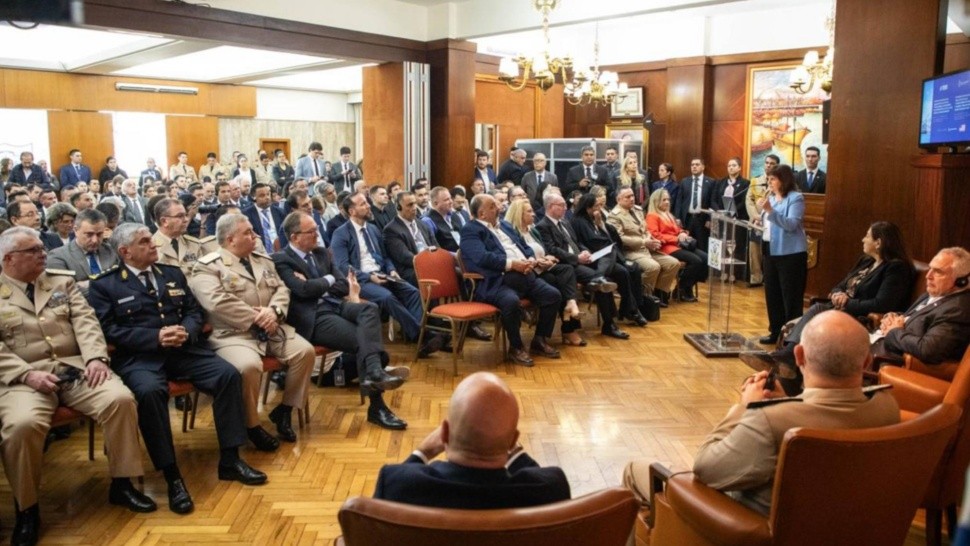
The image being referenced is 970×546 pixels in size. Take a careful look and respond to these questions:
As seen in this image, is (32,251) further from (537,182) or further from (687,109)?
(687,109)

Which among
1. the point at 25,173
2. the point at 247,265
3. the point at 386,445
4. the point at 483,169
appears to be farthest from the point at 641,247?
the point at 25,173

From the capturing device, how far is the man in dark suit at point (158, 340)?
3.55 metres

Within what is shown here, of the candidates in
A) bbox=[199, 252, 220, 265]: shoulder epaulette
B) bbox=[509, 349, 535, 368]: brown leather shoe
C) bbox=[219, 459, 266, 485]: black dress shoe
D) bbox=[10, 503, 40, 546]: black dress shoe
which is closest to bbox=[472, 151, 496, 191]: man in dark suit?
bbox=[509, 349, 535, 368]: brown leather shoe

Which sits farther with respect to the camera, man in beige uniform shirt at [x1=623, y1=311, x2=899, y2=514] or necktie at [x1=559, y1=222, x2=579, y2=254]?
necktie at [x1=559, y1=222, x2=579, y2=254]

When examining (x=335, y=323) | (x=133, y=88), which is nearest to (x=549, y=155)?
(x=335, y=323)

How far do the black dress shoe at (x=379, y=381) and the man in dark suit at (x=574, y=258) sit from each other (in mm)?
2486

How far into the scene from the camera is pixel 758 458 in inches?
80.7

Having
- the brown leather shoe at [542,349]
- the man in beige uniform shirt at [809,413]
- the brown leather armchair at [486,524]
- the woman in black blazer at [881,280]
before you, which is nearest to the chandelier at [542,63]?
the brown leather shoe at [542,349]

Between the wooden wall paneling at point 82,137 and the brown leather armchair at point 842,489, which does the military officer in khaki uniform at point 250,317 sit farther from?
the wooden wall paneling at point 82,137

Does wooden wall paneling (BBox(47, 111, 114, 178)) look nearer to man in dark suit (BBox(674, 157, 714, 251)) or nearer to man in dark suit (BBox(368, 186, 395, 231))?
man in dark suit (BBox(368, 186, 395, 231))

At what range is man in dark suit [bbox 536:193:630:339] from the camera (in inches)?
258

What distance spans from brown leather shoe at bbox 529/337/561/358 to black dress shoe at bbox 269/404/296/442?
232 cm

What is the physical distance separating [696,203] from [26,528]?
8798 mm

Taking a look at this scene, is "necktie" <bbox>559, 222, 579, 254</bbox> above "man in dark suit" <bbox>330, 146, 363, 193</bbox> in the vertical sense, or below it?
below
